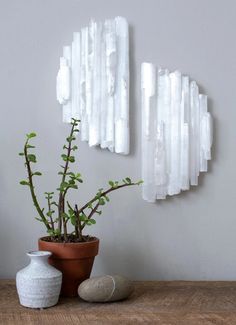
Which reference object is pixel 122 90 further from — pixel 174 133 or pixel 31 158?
pixel 31 158

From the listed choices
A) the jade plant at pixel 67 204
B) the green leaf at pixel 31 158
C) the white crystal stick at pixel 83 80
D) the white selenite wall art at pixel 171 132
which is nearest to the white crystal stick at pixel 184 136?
the white selenite wall art at pixel 171 132

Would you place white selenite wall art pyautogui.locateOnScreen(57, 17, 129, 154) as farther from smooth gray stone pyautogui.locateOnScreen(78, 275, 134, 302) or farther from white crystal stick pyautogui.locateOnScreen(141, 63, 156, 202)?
smooth gray stone pyautogui.locateOnScreen(78, 275, 134, 302)

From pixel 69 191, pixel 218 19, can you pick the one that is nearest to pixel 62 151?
pixel 69 191

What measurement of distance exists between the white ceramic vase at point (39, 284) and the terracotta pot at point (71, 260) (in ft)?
0.17

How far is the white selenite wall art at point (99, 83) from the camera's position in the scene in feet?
4.27

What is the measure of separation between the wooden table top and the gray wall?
9 centimetres

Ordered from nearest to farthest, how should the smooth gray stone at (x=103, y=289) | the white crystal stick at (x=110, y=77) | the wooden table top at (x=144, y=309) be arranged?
the wooden table top at (x=144, y=309), the smooth gray stone at (x=103, y=289), the white crystal stick at (x=110, y=77)

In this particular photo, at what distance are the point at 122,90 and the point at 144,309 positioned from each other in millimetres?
550

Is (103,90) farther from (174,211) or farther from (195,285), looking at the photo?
(195,285)

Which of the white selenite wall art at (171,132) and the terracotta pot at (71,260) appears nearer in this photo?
the terracotta pot at (71,260)

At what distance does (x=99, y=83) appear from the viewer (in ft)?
4.29

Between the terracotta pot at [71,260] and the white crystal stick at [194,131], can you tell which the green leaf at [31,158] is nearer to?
the terracotta pot at [71,260]

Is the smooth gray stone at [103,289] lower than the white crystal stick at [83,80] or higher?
lower

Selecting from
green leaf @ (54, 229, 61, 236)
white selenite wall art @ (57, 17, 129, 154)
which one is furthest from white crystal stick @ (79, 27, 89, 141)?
green leaf @ (54, 229, 61, 236)
